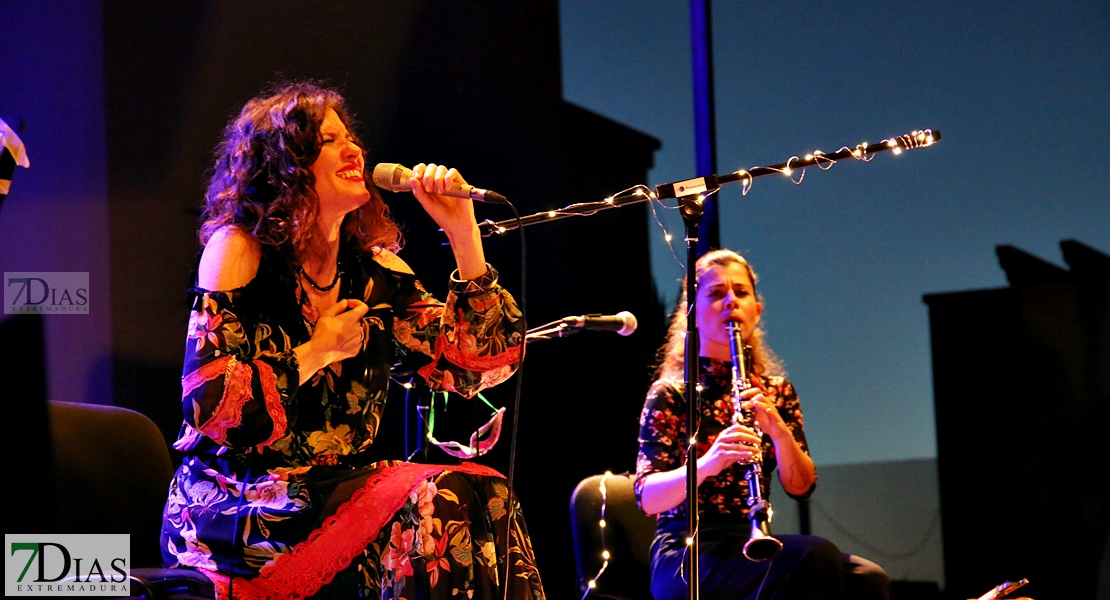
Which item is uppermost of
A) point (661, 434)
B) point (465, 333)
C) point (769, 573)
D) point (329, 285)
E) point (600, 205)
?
point (600, 205)

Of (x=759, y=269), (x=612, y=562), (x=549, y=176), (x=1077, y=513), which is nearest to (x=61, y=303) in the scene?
(x=612, y=562)

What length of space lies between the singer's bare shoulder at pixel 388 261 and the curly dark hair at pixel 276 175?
171mm

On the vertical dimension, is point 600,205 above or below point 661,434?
above

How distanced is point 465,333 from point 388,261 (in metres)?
0.28

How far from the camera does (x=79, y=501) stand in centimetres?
201

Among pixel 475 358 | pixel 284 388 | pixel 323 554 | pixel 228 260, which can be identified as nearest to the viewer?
pixel 323 554

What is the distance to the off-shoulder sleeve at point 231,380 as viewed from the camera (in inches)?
66.4

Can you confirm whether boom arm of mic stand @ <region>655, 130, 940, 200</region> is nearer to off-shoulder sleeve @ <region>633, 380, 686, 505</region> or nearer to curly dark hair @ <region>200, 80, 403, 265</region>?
curly dark hair @ <region>200, 80, 403, 265</region>

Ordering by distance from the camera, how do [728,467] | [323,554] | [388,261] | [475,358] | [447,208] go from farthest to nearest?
[728,467] < [388,261] < [475,358] < [447,208] < [323,554]

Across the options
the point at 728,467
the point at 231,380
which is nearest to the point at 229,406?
the point at 231,380

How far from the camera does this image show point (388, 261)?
2217mm

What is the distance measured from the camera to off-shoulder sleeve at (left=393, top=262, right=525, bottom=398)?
6.73ft

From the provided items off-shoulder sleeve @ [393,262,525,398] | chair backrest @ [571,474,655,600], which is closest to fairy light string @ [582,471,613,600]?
chair backrest @ [571,474,655,600]

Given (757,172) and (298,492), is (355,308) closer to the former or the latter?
(298,492)
